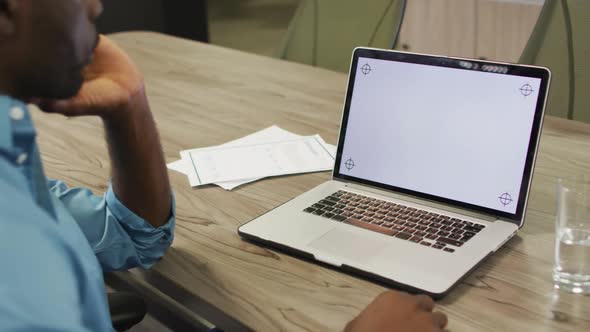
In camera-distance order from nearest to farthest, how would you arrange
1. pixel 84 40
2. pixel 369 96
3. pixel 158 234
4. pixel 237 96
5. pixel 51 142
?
pixel 84 40 → pixel 158 234 → pixel 369 96 → pixel 51 142 → pixel 237 96

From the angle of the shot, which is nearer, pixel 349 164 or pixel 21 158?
pixel 21 158

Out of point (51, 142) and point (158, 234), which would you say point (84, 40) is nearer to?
point (158, 234)

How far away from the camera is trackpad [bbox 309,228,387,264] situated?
95 centimetres

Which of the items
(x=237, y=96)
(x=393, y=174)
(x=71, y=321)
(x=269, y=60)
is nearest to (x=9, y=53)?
(x=71, y=321)

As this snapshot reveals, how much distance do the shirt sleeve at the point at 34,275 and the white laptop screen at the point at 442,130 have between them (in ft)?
1.98

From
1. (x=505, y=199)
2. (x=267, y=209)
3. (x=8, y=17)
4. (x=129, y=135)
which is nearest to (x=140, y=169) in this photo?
(x=129, y=135)

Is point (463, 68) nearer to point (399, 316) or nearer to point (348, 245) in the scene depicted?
point (348, 245)

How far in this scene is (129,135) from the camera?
1.03 meters

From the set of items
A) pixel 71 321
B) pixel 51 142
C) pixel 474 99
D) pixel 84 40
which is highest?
pixel 84 40

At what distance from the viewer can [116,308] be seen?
3.55ft

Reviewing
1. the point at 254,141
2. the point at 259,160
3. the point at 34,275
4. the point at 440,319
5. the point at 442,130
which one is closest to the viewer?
the point at 34,275

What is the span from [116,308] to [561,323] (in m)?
0.67

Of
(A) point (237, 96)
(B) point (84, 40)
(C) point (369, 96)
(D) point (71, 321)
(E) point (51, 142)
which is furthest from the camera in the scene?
(A) point (237, 96)

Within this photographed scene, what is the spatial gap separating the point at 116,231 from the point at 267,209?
25 cm
